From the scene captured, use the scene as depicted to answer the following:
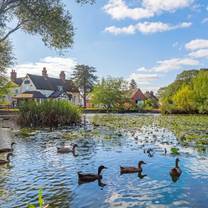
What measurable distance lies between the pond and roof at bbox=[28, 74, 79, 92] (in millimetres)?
80997

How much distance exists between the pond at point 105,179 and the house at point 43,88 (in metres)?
74.7

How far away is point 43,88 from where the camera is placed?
3947 inches

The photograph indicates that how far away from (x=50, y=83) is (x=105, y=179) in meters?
95.3

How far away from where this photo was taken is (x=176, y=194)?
1073 centimetres

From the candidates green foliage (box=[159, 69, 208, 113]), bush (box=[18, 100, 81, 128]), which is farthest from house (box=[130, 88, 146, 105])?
bush (box=[18, 100, 81, 128])

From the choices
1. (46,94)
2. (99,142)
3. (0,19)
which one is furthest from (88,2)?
(46,94)

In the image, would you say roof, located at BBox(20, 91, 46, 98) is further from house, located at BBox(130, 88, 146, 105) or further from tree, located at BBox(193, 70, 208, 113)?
tree, located at BBox(193, 70, 208, 113)

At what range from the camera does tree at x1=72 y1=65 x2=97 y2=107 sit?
370ft

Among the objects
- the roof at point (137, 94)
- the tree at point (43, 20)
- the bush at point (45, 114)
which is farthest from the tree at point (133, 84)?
the tree at point (43, 20)

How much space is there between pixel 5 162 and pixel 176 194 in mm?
9007

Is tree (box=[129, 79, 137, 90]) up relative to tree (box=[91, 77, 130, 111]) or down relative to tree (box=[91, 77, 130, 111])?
up

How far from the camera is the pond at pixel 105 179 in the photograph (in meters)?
10.1

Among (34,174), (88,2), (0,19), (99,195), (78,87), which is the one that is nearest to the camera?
(99,195)

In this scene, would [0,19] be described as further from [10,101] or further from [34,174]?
[10,101]
